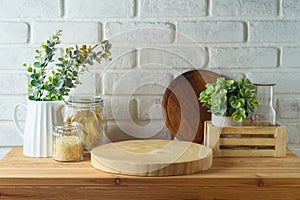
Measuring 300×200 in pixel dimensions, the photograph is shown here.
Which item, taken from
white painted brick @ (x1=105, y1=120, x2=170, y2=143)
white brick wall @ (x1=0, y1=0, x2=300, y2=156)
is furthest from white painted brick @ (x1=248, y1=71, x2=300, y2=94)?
white painted brick @ (x1=105, y1=120, x2=170, y2=143)

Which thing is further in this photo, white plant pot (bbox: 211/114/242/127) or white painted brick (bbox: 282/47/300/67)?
white painted brick (bbox: 282/47/300/67)

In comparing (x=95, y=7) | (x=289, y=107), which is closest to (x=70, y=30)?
(x=95, y=7)

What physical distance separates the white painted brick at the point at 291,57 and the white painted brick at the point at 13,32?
32.5 inches

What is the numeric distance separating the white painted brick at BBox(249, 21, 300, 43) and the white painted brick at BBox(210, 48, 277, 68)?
4 centimetres

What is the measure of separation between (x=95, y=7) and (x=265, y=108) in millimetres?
608

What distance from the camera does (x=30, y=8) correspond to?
5.06 ft

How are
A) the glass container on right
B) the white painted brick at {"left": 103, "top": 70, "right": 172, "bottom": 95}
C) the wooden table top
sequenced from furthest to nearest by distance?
1. the white painted brick at {"left": 103, "top": 70, "right": 172, "bottom": 95}
2. the glass container on right
3. the wooden table top

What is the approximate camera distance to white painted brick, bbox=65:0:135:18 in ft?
5.07

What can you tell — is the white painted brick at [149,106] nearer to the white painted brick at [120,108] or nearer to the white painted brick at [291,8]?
the white painted brick at [120,108]

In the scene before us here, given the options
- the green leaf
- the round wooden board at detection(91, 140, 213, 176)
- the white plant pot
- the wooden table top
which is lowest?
the wooden table top

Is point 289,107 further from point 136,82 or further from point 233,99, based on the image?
point 136,82

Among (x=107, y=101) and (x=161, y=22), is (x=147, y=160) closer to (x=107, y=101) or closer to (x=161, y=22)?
(x=107, y=101)

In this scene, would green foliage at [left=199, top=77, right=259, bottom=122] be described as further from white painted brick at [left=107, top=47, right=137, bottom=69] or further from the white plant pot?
white painted brick at [left=107, top=47, right=137, bottom=69]

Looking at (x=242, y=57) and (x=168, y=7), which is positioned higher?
(x=168, y=7)
